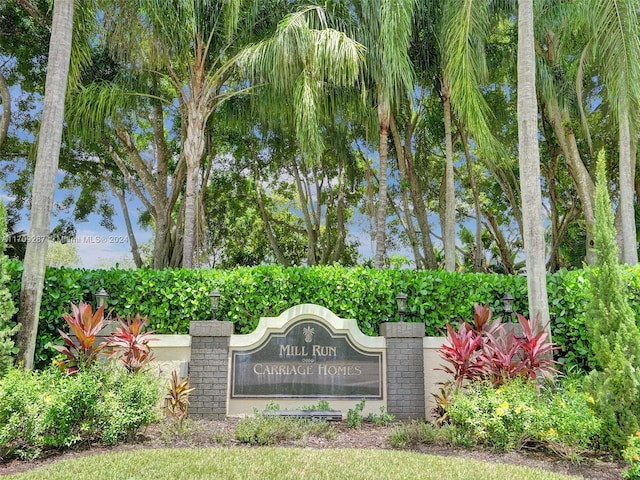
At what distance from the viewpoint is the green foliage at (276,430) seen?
217 inches

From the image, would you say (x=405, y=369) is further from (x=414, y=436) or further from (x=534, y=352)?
(x=534, y=352)

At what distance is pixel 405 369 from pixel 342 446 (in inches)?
77.2

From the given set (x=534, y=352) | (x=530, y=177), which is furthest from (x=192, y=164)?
(x=534, y=352)

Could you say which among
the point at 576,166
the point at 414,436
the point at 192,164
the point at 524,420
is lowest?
the point at 414,436

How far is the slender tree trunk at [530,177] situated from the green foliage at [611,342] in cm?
103

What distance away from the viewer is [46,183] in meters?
6.77

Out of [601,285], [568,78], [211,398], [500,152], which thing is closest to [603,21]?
[500,152]

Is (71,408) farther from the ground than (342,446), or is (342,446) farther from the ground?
(71,408)

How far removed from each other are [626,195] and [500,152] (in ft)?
9.79

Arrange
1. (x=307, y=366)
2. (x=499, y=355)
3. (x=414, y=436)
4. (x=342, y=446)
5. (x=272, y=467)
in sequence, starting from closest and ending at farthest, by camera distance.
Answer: (x=272, y=467), (x=342, y=446), (x=414, y=436), (x=499, y=355), (x=307, y=366)

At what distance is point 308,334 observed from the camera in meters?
7.23

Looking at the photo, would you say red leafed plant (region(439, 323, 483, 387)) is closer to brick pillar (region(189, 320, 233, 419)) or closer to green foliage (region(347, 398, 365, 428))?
green foliage (region(347, 398, 365, 428))

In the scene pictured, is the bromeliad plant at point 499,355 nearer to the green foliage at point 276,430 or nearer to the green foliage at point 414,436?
the green foliage at point 414,436

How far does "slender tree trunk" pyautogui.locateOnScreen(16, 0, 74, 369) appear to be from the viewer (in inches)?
255
